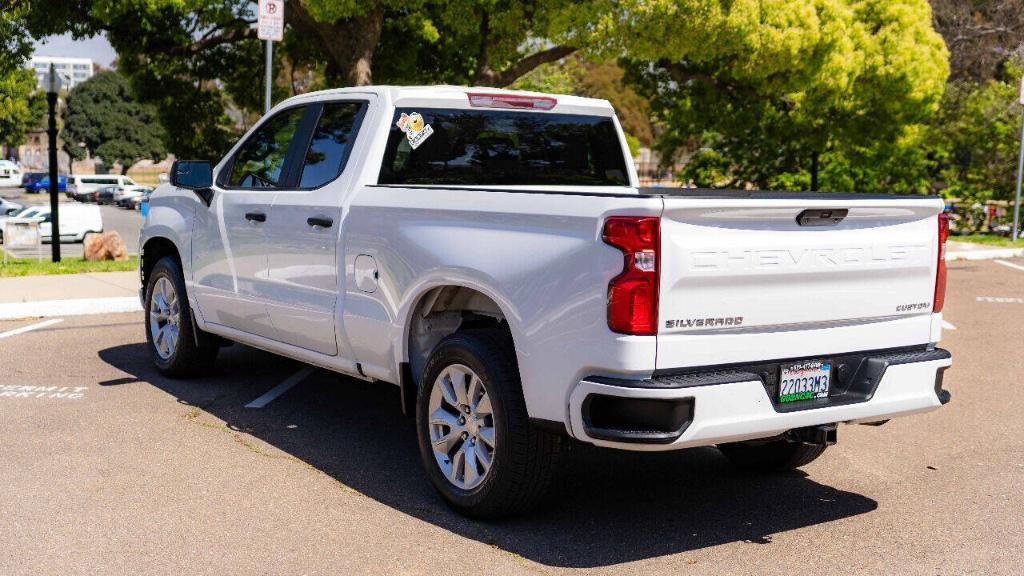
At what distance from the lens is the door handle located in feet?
19.7

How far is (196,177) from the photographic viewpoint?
7.30 meters

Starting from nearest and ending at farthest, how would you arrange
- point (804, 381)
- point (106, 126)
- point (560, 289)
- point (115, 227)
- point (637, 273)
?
point (637, 273) → point (560, 289) → point (804, 381) → point (115, 227) → point (106, 126)

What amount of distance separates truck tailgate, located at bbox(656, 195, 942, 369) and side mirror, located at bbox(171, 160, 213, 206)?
4037 mm

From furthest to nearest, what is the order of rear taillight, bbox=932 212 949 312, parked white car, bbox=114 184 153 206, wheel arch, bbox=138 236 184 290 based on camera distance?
parked white car, bbox=114 184 153 206 → wheel arch, bbox=138 236 184 290 → rear taillight, bbox=932 212 949 312

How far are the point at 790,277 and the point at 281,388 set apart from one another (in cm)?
448

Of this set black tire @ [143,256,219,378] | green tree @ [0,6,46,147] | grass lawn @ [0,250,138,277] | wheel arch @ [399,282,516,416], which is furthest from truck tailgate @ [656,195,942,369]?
green tree @ [0,6,46,147]

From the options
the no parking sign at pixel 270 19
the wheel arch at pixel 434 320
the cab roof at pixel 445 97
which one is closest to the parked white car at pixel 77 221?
the no parking sign at pixel 270 19

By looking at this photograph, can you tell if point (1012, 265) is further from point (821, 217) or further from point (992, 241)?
point (821, 217)

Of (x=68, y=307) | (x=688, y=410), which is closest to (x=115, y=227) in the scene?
(x=68, y=307)

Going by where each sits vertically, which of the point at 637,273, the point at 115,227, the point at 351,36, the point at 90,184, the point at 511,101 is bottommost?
the point at 115,227

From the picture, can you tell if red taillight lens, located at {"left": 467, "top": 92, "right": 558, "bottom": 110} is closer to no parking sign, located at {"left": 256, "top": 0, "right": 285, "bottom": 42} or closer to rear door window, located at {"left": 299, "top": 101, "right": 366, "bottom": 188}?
rear door window, located at {"left": 299, "top": 101, "right": 366, "bottom": 188}

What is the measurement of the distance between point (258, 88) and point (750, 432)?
21.7 m

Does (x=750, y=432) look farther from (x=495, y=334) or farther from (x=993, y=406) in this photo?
(x=993, y=406)

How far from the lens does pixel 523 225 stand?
4.74 metres
